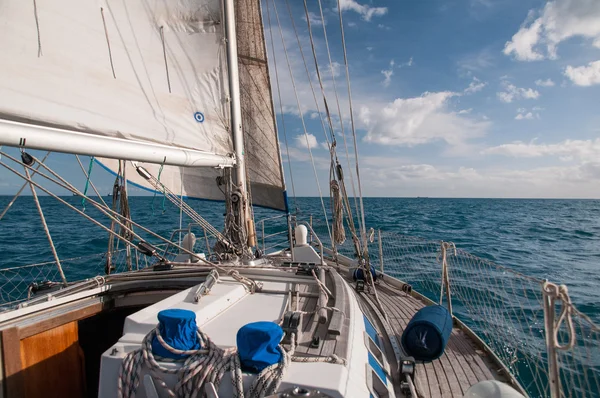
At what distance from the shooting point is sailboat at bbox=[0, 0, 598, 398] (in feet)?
6.78

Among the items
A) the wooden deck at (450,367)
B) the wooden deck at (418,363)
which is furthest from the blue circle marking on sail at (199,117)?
the wooden deck at (450,367)

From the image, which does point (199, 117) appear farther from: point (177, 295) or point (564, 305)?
point (564, 305)

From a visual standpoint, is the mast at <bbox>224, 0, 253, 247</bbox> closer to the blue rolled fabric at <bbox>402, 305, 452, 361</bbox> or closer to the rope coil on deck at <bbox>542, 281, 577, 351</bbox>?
the blue rolled fabric at <bbox>402, 305, 452, 361</bbox>

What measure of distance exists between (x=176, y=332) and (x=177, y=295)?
1.12 m

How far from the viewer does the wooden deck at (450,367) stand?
347 cm

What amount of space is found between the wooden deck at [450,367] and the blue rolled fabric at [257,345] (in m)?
→ 1.70

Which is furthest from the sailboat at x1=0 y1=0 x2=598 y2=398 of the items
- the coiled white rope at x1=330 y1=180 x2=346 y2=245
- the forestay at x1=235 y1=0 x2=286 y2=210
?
the forestay at x1=235 y1=0 x2=286 y2=210

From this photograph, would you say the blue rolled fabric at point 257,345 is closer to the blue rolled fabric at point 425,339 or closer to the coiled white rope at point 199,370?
the coiled white rope at point 199,370

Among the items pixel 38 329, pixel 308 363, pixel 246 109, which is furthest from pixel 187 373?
pixel 246 109

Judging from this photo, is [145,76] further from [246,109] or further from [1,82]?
[246,109]

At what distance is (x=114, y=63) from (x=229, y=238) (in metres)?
2.88

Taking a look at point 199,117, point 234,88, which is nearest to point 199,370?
point 199,117

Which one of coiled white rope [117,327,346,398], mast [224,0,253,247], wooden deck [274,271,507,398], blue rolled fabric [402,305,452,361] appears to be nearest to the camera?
coiled white rope [117,327,346,398]

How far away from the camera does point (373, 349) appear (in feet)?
10.6
